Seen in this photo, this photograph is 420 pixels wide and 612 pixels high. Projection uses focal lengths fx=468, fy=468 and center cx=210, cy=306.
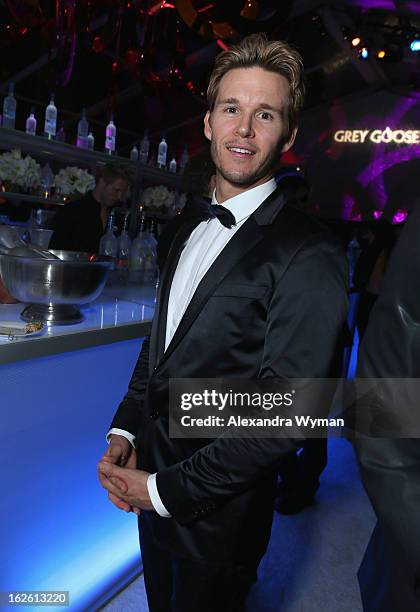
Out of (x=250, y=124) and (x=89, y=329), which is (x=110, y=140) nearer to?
(x=89, y=329)

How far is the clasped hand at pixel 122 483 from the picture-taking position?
1.09m

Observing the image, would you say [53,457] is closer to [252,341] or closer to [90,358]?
[90,358]

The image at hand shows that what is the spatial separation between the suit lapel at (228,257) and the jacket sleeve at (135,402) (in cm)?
31

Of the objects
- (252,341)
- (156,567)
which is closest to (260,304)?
(252,341)

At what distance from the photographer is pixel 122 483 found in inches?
44.3

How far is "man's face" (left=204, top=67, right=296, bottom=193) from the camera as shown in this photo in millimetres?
1094

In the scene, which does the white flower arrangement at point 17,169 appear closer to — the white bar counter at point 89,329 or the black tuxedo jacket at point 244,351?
the white bar counter at point 89,329

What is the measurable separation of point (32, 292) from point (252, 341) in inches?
29.3

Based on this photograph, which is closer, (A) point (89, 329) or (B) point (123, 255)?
(A) point (89, 329)

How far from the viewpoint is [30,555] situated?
5.09 ft

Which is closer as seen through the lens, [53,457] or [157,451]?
[157,451]

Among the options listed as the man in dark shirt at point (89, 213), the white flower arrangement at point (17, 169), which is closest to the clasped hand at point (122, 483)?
the white flower arrangement at point (17, 169)

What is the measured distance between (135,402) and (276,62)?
37.8 inches

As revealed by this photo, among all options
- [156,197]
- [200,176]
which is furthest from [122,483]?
[156,197]
